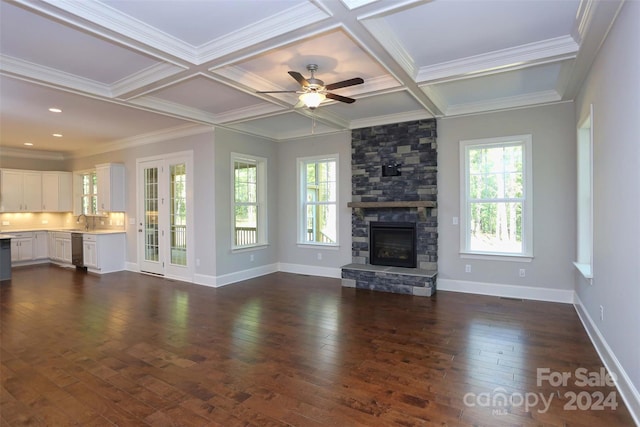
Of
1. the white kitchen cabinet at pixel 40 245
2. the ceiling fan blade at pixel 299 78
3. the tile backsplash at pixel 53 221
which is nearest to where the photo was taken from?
the ceiling fan blade at pixel 299 78

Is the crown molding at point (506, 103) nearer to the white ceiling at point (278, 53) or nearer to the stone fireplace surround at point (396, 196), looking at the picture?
the white ceiling at point (278, 53)

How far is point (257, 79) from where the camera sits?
13.5ft

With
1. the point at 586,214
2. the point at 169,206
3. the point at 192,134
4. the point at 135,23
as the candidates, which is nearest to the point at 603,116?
the point at 586,214

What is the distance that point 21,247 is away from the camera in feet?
26.1

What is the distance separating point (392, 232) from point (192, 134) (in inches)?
155

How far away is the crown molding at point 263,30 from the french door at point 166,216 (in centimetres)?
325

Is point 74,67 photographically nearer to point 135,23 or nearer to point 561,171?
point 135,23

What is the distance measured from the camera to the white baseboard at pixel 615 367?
2221 millimetres

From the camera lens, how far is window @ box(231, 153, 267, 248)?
6434 mm

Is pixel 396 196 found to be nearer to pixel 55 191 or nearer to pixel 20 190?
pixel 55 191

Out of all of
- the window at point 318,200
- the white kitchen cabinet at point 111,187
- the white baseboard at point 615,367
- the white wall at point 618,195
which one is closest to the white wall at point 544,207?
the white baseboard at point 615,367

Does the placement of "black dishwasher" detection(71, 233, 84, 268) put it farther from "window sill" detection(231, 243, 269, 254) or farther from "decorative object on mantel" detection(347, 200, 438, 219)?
"decorative object on mantel" detection(347, 200, 438, 219)

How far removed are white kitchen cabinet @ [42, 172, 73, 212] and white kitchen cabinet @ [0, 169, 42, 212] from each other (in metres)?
0.10

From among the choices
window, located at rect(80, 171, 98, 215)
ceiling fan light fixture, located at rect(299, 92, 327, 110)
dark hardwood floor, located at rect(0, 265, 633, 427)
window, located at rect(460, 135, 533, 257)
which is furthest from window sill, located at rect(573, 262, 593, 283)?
window, located at rect(80, 171, 98, 215)
